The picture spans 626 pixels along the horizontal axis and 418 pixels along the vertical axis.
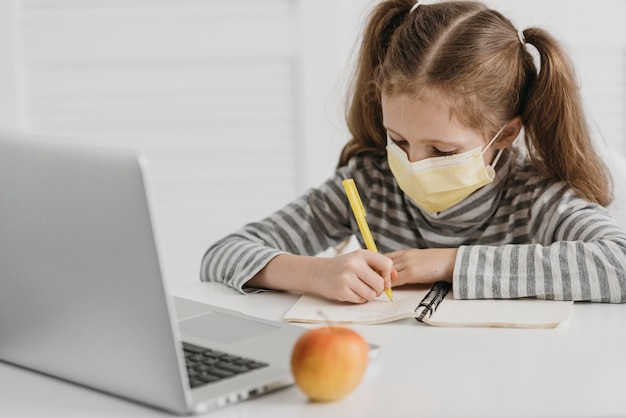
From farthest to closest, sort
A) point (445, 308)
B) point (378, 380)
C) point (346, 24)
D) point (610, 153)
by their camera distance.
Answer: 1. point (346, 24)
2. point (610, 153)
3. point (445, 308)
4. point (378, 380)

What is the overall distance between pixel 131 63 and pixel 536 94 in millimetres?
1641

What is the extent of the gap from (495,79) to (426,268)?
1.17 ft

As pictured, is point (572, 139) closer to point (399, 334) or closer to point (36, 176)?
point (399, 334)

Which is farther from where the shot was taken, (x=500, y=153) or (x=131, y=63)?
(x=131, y=63)

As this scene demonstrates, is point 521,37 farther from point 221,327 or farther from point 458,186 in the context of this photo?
point 221,327

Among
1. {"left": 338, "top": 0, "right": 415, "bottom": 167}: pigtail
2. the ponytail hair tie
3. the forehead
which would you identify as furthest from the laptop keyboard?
the ponytail hair tie

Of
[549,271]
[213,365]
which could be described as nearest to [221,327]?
[213,365]

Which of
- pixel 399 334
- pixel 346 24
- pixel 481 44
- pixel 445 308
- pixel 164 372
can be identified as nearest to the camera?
pixel 164 372

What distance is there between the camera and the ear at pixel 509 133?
1.56 m

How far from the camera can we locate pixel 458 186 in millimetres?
1498

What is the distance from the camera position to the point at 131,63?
114 inches

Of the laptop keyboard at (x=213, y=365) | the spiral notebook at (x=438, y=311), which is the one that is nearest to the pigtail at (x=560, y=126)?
the spiral notebook at (x=438, y=311)

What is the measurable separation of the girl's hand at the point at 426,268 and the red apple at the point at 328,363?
17.0 inches

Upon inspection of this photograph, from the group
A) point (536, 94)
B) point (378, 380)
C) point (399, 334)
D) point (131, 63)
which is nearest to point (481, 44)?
point (536, 94)
